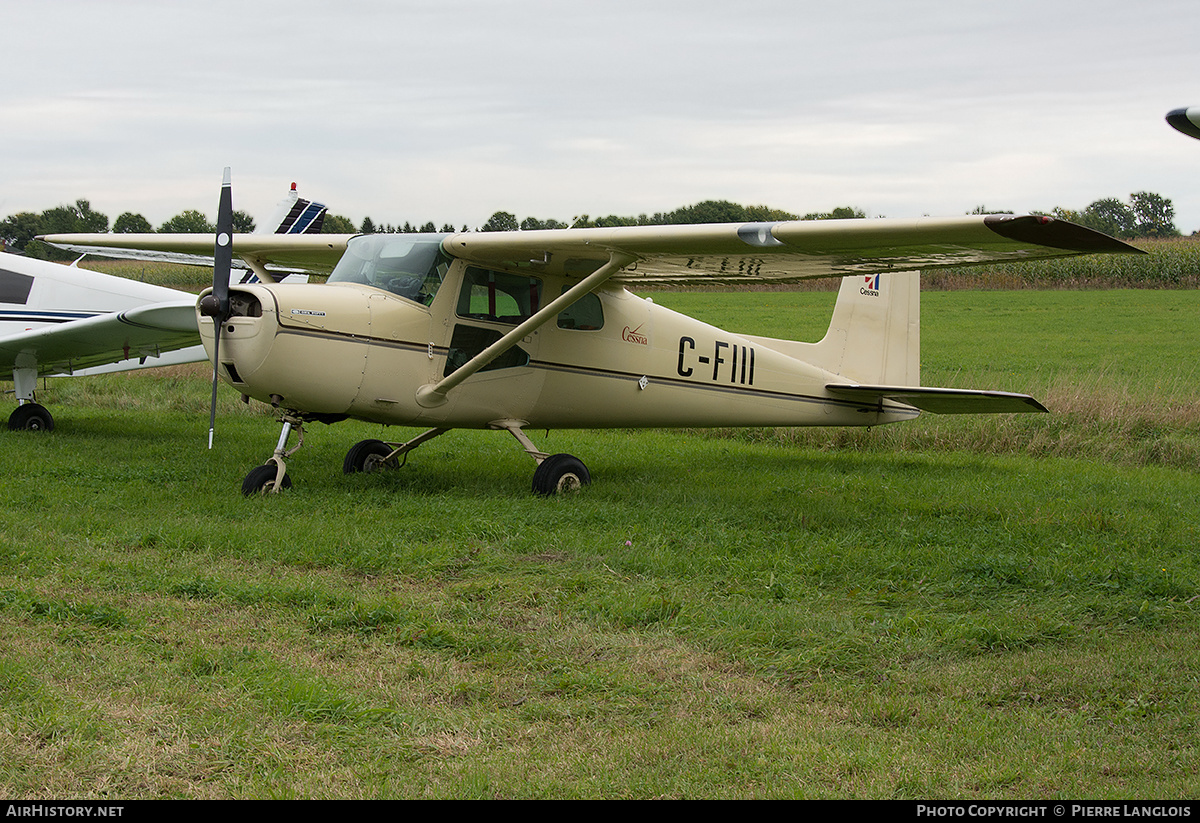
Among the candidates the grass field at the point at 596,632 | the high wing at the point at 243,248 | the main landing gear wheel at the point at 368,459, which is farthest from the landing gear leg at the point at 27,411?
the main landing gear wheel at the point at 368,459

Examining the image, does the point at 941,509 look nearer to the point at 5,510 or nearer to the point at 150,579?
the point at 150,579

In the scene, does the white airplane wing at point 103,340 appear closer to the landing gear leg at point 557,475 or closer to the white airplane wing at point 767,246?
the white airplane wing at point 767,246

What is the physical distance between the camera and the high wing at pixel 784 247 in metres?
6.75

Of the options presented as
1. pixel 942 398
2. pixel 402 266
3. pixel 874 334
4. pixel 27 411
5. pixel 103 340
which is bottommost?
pixel 27 411

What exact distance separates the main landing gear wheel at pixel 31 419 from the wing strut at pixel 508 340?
734 cm

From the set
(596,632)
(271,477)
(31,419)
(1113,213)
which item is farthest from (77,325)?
(1113,213)

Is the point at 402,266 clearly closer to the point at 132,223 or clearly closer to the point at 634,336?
the point at 634,336

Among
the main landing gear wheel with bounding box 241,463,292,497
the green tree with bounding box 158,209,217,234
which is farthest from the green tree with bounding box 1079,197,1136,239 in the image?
the main landing gear wheel with bounding box 241,463,292,497

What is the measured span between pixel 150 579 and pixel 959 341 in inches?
946

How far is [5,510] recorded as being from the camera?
311 inches

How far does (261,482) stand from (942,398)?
23.5 ft

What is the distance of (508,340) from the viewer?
9141 mm

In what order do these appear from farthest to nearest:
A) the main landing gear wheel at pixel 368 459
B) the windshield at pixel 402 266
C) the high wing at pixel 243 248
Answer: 1. the high wing at pixel 243 248
2. the main landing gear wheel at pixel 368 459
3. the windshield at pixel 402 266

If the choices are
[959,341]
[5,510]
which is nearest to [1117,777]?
[5,510]
